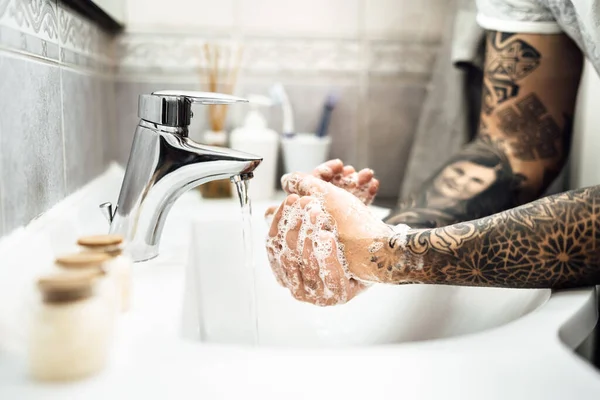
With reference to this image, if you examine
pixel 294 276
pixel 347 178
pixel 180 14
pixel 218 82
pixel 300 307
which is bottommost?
pixel 300 307

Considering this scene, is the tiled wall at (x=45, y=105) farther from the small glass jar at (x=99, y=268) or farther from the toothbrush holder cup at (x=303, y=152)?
the toothbrush holder cup at (x=303, y=152)

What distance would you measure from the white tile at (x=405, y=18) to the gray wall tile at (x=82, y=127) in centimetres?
59

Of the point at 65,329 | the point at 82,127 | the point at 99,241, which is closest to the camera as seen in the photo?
the point at 65,329

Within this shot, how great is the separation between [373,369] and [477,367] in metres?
0.08

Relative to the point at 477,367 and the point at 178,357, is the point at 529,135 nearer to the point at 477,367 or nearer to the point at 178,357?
the point at 477,367

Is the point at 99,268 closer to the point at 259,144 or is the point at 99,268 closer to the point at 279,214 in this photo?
the point at 279,214

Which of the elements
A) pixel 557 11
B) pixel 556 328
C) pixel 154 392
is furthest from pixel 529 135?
pixel 154 392

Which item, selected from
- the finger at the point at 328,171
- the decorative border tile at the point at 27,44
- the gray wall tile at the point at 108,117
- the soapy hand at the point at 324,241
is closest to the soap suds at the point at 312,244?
the soapy hand at the point at 324,241

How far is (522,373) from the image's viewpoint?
0.43 meters

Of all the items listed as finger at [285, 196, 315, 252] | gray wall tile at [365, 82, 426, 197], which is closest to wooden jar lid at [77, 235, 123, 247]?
finger at [285, 196, 315, 252]

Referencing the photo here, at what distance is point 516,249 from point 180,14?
0.89 m

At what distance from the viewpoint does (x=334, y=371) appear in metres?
0.43

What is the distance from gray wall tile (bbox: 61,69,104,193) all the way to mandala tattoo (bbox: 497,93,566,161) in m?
0.70

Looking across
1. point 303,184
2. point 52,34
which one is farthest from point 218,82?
point 303,184
